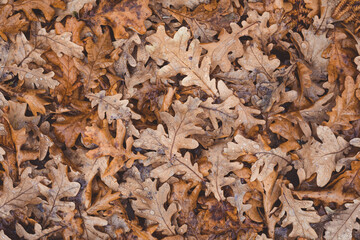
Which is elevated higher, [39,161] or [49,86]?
[49,86]

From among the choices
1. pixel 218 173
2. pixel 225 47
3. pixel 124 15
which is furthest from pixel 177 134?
pixel 124 15

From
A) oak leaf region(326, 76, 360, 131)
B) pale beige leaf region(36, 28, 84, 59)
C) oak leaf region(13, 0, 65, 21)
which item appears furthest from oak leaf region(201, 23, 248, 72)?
oak leaf region(13, 0, 65, 21)

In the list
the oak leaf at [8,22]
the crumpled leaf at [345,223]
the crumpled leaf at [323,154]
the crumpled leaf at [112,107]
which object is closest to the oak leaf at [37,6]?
the oak leaf at [8,22]

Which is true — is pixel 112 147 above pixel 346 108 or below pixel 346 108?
below

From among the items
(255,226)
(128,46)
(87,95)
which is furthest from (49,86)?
(255,226)

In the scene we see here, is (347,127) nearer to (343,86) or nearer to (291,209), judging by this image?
(343,86)

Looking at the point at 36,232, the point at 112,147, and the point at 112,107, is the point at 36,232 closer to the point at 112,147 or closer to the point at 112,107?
the point at 112,147

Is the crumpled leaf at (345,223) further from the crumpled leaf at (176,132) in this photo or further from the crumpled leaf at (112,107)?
the crumpled leaf at (112,107)
